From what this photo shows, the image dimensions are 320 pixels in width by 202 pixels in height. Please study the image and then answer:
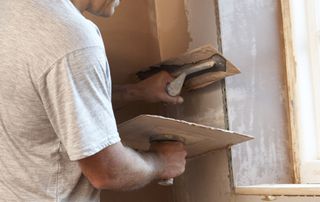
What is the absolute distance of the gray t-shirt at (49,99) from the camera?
0.90 metres

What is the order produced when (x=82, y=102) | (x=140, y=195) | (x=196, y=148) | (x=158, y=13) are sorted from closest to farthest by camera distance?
(x=82, y=102), (x=196, y=148), (x=140, y=195), (x=158, y=13)

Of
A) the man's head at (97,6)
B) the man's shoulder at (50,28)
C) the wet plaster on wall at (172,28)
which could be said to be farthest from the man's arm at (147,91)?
the man's shoulder at (50,28)

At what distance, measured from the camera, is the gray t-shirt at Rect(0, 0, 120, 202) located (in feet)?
2.95

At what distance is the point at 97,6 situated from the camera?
1160 mm

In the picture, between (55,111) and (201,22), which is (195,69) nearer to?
(201,22)

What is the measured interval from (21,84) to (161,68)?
655 millimetres

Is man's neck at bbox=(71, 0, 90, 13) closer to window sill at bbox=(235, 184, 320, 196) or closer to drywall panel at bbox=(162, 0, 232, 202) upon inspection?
drywall panel at bbox=(162, 0, 232, 202)

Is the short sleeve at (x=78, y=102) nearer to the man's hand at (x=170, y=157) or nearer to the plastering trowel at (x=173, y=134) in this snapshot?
the plastering trowel at (x=173, y=134)

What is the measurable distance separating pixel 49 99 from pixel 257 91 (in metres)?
0.81

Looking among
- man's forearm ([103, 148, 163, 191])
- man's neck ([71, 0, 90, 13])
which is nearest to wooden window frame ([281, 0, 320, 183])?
man's forearm ([103, 148, 163, 191])

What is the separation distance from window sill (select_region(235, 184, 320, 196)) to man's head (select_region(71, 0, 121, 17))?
25.8 inches

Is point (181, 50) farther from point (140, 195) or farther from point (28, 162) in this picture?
point (28, 162)

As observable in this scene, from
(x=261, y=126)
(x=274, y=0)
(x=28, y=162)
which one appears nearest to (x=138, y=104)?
(x=261, y=126)

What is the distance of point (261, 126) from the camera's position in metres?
1.51
